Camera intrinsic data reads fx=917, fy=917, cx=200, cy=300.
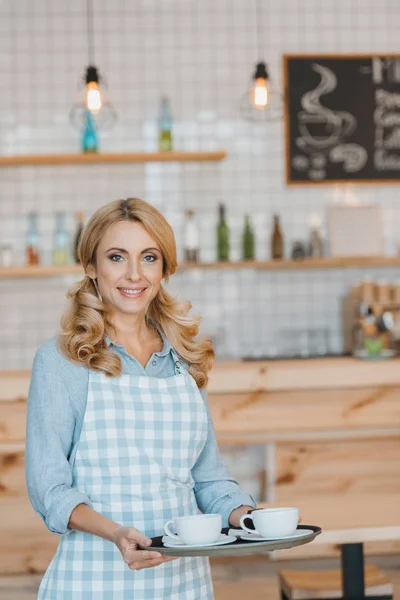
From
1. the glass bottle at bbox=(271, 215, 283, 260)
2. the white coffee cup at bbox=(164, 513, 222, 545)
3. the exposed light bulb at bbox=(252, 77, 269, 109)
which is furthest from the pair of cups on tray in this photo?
the glass bottle at bbox=(271, 215, 283, 260)

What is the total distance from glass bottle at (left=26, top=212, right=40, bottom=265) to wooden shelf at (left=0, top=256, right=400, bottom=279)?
91mm

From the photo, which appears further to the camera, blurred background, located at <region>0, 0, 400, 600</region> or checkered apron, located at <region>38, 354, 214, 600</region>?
blurred background, located at <region>0, 0, 400, 600</region>

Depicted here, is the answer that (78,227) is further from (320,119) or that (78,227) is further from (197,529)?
(197,529)

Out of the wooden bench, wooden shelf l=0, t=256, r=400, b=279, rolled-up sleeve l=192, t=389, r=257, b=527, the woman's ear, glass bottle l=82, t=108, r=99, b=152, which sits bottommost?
the wooden bench

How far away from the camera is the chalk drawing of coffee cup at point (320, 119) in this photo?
5215 mm

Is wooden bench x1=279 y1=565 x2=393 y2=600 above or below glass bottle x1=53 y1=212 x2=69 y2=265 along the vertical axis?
below

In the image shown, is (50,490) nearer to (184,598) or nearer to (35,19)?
(184,598)

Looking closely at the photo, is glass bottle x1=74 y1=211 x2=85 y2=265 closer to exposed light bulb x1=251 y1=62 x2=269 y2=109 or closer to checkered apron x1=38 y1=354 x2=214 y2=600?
exposed light bulb x1=251 y1=62 x2=269 y2=109

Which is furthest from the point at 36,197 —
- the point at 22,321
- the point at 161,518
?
the point at 161,518

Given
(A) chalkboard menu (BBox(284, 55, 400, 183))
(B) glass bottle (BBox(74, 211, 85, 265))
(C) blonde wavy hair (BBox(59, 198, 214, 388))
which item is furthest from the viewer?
(A) chalkboard menu (BBox(284, 55, 400, 183))

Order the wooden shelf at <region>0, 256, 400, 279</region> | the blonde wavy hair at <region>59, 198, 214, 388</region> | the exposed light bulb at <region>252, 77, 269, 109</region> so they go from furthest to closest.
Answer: the wooden shelf at <region>0, 256, 400, 279</region>
the exposed light bulb at <region>252, 77, 269, 109</region>
the blonde wavy hair at <region>59, 198, 214, 388</region>

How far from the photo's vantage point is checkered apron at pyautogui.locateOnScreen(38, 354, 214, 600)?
1.81 metres

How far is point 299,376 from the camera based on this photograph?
4285mm

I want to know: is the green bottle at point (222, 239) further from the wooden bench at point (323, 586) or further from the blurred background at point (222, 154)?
the wooden bench at point (323, 586)
